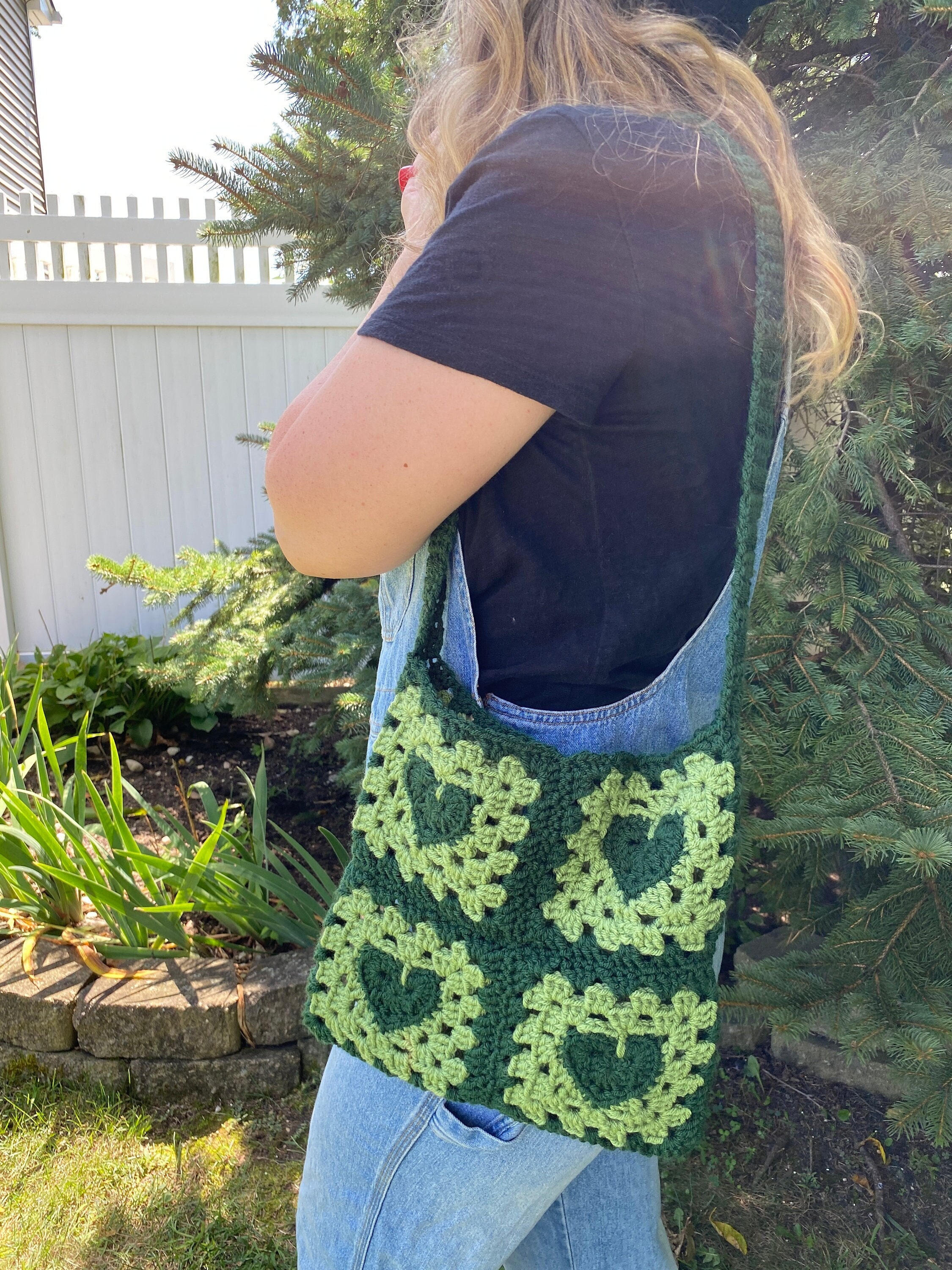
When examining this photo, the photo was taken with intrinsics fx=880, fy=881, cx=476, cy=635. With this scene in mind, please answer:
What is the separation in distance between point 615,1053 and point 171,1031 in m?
1.62

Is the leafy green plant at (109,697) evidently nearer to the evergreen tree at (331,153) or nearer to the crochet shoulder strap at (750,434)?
the evergreen tree at (331,153)

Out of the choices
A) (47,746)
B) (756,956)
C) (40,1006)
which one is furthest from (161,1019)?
(756,956)

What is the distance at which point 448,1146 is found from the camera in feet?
2.57

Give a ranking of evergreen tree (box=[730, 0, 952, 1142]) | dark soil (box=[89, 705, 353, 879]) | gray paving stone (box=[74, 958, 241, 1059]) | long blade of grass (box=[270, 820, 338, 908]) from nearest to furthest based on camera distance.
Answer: evergreen tree (box=[730, 0, 952, 1142])
gray paving stone (box=[74, 958, 241, 1059])
long blade of grass (box=[270, 820, 338, 908])
dark soil (box=[89, 705, 353, 879])

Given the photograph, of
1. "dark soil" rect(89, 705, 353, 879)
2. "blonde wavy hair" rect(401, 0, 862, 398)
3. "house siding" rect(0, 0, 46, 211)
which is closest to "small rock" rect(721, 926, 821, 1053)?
"dark soil" rect(89, 705, 353, 879)

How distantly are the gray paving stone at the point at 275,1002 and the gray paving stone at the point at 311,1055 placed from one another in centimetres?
2

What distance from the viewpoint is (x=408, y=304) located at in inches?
26.7

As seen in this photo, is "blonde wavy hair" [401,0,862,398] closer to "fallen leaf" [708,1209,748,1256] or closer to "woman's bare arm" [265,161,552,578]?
"woman's bare arm" [265,161,552,578]

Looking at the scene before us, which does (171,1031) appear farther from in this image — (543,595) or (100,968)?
(543,595)

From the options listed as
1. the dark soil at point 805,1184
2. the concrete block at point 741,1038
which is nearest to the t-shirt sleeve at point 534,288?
the dark soil at point 805,1184

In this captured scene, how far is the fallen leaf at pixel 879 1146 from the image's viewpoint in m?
1.81

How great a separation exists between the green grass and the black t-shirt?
4.92 feet

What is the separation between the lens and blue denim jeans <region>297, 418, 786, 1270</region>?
2.56ft

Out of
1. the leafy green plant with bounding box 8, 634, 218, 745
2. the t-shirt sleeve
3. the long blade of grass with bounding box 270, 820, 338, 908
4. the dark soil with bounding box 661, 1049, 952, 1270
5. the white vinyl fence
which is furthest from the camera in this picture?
the white vinyl fence
